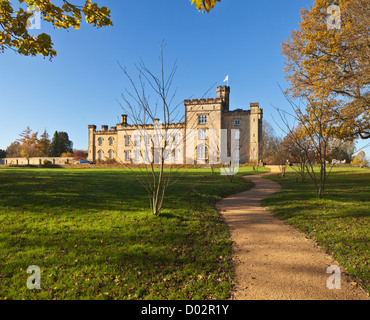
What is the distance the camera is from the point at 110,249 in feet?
14.4

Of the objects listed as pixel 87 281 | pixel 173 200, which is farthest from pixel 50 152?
pixel 87 281

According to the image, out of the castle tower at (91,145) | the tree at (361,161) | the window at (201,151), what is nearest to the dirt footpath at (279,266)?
the window at (201,151)

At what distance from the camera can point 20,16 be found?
4238 mm

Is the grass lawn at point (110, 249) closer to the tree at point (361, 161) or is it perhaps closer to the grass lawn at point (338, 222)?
the grass lawn at point (338, 222)

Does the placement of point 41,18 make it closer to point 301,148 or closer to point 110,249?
point 110,249

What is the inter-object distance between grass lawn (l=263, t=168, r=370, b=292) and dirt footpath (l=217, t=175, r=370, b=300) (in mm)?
304

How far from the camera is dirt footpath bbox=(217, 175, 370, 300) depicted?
3.14m

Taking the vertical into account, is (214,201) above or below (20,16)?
below

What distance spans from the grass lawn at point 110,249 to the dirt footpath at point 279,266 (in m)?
0.31

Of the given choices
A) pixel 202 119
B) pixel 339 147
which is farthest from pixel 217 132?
pixel 339 147

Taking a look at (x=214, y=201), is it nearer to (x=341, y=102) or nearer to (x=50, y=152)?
(x=341, y=102)

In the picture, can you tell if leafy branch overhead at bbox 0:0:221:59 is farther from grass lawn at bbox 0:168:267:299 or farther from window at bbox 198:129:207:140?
window at bbox 198:129:207:140

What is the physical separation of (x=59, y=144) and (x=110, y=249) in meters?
70.5
